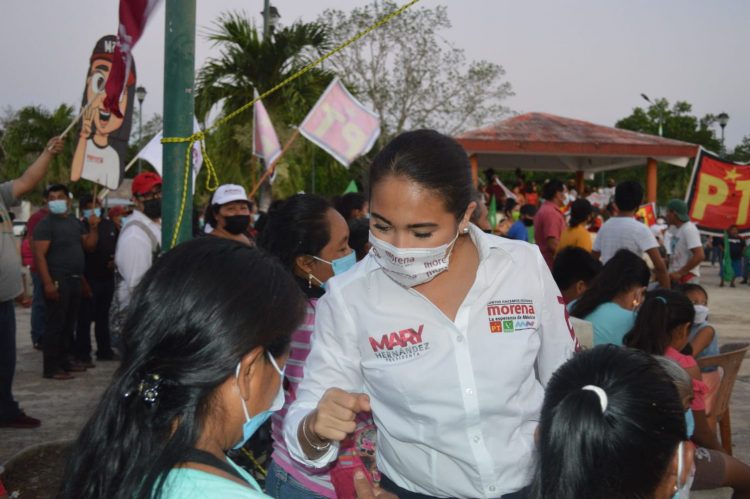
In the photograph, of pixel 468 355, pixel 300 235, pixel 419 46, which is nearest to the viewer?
pixel 468 355

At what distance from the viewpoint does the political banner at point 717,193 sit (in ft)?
26.9

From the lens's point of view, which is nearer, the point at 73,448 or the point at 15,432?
the point at 73,448

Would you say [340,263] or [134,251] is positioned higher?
[340,263]

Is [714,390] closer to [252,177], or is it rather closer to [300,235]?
[300,235]

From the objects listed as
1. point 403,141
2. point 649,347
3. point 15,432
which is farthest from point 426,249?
point 15,432

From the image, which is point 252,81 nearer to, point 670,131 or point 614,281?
point 614,281

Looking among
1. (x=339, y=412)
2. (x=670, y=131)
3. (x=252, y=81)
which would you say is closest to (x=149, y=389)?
(x=339, y=412)

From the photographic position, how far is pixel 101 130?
20.9 feet

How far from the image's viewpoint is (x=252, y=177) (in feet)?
67.7

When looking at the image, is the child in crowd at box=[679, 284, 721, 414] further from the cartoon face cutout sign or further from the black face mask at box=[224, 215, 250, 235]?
the cartoon face cutout sign

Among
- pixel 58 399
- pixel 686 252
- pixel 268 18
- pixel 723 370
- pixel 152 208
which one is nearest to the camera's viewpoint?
pixel 723 370

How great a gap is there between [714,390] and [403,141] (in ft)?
10.3

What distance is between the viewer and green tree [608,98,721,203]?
1857 inches

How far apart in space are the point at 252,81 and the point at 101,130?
14.2 metres
